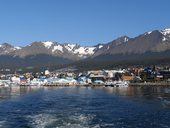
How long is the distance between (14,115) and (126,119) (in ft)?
26.7

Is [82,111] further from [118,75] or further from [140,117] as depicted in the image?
[118,75]

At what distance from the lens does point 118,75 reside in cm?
13938

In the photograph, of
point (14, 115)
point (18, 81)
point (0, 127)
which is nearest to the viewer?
→ point (0, 127)

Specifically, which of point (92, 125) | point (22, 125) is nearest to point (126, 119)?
point (92, 125)

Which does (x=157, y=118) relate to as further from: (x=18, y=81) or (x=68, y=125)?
(x=18, y=81)

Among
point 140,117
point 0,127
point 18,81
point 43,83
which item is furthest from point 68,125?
point 18,81

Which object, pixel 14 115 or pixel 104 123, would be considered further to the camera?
pixel 14 115

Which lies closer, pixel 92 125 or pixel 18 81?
pixel 92 125

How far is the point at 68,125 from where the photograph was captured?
93.3 feet

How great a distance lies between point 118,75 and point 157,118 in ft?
353

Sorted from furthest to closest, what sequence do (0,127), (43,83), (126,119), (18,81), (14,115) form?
(18,81), (43,83), (14,115), (126,119), (0,127)

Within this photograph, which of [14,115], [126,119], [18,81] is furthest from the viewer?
[18,81]

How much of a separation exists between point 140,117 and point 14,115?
8.77 metres

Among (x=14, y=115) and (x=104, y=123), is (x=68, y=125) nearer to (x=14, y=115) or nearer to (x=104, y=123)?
(x=104, y=123)
